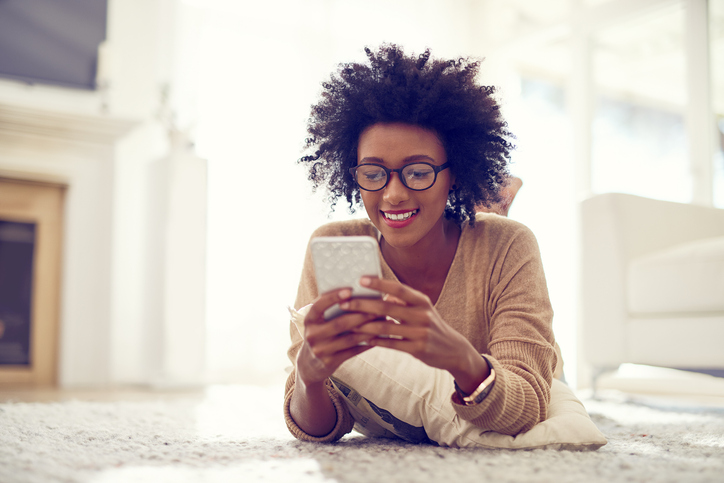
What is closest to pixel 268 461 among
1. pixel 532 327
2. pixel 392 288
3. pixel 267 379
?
pixel 392 288

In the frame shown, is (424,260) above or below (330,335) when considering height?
above

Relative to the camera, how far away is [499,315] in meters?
1.15

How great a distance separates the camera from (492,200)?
143 cm

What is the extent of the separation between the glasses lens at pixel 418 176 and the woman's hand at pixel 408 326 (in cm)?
35

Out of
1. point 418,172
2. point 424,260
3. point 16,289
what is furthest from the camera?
point 16,289

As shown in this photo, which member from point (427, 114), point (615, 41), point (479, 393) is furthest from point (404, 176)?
point (615, 41)

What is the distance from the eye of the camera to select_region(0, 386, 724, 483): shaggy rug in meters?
0.84

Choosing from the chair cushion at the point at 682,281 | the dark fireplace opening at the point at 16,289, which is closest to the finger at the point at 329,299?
the chair cushion at the point at 682,281

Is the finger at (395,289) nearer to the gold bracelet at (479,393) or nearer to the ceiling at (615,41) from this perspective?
the gold bracelet at (479,393)

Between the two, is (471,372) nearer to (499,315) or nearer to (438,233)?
(499,315)

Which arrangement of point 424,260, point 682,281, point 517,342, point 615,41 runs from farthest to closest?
point 615,41
point 682,281
point 424,260
point 517,342

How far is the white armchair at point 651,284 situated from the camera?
2.01 meters

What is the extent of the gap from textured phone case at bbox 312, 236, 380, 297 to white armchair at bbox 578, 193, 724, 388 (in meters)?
1.59

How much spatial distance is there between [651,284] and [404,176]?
4.52ft
